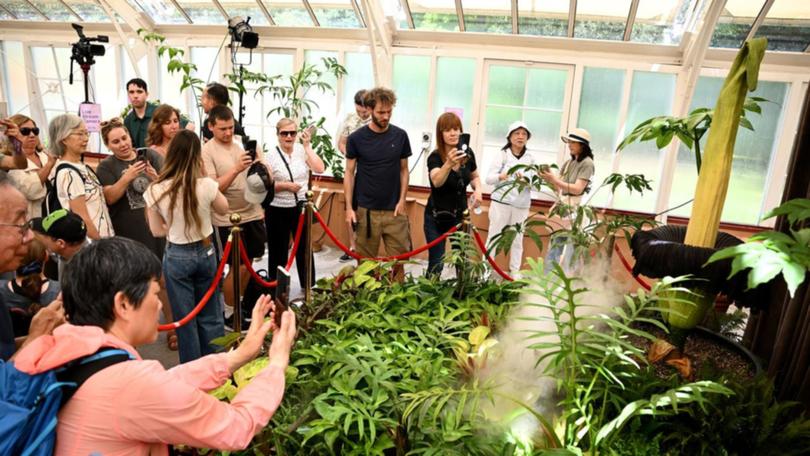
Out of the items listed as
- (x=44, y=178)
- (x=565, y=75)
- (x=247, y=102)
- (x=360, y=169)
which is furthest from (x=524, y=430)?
(x=247, y=102)

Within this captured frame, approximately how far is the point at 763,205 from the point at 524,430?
6.26 metres

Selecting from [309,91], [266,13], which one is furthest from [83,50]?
[309,91]

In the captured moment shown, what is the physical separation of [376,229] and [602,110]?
13.6 ft

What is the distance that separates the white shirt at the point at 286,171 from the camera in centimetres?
430

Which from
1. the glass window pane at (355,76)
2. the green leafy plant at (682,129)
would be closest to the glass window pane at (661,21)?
the glass window pane at (355,76)

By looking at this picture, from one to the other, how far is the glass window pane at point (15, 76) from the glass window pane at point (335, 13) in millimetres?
6139

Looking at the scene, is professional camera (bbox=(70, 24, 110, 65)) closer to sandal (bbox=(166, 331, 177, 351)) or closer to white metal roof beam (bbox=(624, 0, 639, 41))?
sandal (bbox=(166, 331, 177, 351))

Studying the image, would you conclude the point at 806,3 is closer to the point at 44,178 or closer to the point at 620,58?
the point at 620,58

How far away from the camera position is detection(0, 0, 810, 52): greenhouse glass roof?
5992 mm

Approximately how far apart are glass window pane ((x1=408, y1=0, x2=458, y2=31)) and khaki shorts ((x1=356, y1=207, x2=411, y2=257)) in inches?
149

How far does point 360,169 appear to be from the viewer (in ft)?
14.1

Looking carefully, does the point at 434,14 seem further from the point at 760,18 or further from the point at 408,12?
the point at 760,18

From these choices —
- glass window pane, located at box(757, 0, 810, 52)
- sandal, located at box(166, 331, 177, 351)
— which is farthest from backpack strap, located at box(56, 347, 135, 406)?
glass window pane, located at box(757, 0, 810, 52)

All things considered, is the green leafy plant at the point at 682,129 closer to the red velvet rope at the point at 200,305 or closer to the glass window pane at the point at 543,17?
the red velvet rope at the point at 200,305
